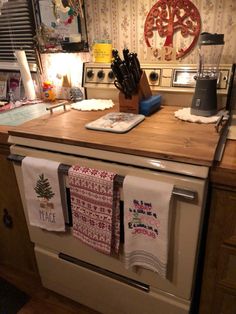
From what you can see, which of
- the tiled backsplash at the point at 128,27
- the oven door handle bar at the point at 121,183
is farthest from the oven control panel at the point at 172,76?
the oven door handle bar at the point at 121,183

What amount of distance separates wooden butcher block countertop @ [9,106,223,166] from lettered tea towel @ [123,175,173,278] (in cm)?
10

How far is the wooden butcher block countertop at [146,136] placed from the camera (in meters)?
0.83

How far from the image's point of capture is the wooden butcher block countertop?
834 millimetres

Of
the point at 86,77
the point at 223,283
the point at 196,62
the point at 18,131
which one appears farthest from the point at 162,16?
the point at 223,283

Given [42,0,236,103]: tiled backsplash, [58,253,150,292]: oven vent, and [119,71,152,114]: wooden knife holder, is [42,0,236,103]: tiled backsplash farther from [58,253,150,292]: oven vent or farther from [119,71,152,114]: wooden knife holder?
[58,253,150,292]: oven vent

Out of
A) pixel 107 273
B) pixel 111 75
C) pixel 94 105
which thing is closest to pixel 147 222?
pixel 107 273

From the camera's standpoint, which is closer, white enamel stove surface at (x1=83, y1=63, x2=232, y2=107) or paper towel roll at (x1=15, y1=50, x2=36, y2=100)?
white enamel stove surface at (x1=83, y1=63, x2=232, y2=107)

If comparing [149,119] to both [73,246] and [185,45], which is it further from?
[73,246]

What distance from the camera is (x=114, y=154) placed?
905mm

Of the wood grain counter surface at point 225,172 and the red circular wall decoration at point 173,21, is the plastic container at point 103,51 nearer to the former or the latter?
the red circular wall decoration at point 173,21

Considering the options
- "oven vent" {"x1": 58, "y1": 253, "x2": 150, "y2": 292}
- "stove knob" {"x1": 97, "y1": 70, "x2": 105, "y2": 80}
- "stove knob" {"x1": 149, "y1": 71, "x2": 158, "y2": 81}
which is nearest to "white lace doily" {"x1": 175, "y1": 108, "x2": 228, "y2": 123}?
"stove knob" {"x1": 149, "y1": 71, "x2": 158, "y2": 81}

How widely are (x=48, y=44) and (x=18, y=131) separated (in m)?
0.83

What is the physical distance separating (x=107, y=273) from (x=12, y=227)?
0.64 m

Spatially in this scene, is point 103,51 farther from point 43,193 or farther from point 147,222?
point 147,222
